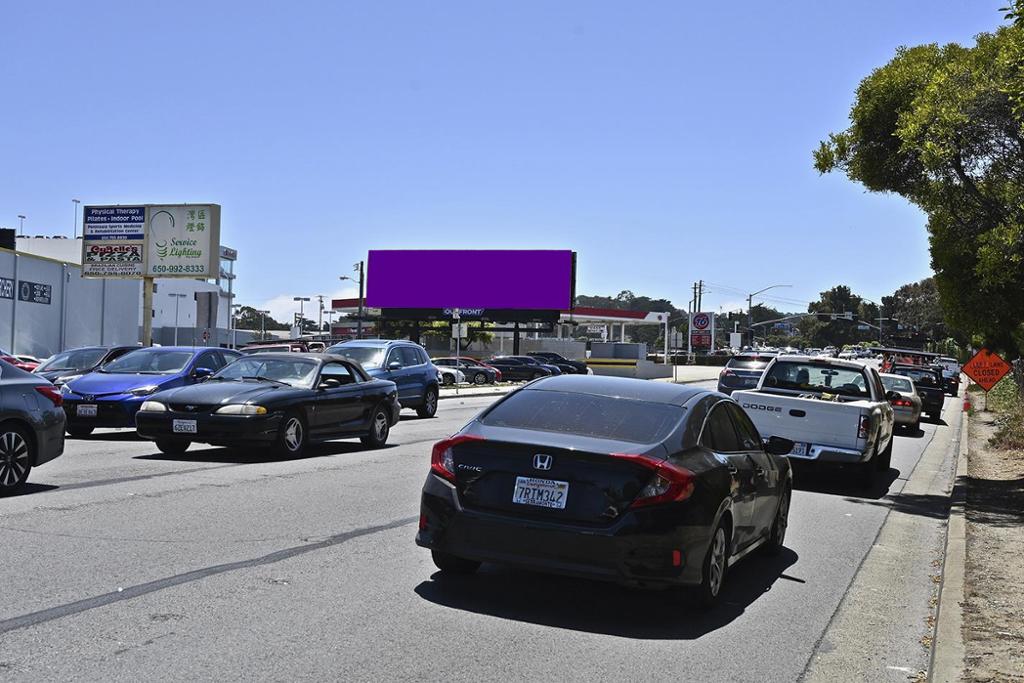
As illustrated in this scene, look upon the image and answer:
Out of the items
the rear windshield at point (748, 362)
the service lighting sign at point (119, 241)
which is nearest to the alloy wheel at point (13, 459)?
the rear windshield at point (748, 362)

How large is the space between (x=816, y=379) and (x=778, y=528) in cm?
757

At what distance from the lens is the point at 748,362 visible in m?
28.8

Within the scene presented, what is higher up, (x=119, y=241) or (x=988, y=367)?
(x=119, y=241)

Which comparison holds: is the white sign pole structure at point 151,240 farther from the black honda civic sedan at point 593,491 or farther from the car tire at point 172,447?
the black honda civic sedan at point 593,491

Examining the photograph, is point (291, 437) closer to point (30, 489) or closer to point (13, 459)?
point (30, 489)

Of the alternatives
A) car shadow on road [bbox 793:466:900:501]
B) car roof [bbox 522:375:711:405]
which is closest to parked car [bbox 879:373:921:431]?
car shadow on road [bbox 793:466:900:501]

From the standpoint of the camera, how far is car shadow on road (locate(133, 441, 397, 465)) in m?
14.8

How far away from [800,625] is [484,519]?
212 cm

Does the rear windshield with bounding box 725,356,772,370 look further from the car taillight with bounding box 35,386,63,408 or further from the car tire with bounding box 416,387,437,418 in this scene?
the car taillight with bounding box 35,386,63,408

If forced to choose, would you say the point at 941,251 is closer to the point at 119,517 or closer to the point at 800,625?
the point at 800,625

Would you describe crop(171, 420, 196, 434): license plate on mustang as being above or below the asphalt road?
above

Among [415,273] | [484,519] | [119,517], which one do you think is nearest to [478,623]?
[484,519]

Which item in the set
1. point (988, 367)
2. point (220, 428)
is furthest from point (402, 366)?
point (988, 367)

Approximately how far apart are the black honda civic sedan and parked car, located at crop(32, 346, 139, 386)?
14.1 m
